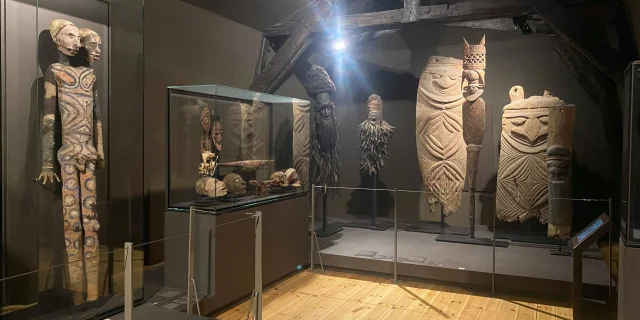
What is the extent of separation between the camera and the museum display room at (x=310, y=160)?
2.75 m

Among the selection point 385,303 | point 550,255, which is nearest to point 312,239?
point 385,303

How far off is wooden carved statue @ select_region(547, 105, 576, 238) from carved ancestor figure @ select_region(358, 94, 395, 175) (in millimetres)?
1807

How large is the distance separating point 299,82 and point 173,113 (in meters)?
2.51

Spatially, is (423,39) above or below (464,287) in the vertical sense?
above

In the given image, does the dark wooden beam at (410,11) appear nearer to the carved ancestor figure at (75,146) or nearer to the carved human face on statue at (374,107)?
the carved human face on statue at (374,107)

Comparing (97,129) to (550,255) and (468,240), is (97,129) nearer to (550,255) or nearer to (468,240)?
(468,240)

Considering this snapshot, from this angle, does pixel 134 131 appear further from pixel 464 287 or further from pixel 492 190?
pixel 492 190

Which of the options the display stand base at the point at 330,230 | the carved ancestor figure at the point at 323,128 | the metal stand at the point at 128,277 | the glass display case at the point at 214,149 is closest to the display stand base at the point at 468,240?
the display stand base at the point at 330,230

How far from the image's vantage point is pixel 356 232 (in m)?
5.09

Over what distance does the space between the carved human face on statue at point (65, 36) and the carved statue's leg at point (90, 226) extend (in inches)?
27.0

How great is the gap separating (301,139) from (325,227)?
1.12m

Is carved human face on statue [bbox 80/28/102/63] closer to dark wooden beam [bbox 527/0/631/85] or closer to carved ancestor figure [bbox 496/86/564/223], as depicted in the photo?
dark wooden beam [bbox 527/0/631/85]

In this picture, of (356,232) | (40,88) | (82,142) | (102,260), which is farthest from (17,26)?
(356,232)

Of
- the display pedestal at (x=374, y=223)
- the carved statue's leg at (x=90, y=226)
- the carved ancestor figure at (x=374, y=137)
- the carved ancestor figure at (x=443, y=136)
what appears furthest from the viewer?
the carved ancestor figure at (x=374, y=137)
